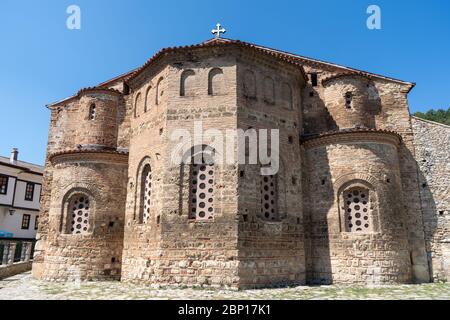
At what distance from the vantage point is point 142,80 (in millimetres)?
13516

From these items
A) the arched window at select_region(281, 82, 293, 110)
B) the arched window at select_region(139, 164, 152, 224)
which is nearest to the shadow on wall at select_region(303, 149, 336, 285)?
the arched window at select_region(281, 82, 293, 110)

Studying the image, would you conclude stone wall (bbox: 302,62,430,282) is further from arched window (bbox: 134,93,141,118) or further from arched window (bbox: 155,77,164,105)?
arched window (bbox: 134,93,141,118)

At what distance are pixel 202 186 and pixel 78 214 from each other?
5.29 meters

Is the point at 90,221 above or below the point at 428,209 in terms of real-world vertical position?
below

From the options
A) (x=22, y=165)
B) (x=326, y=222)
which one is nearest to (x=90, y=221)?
(x=326, y=222)

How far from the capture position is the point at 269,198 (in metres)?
11.4

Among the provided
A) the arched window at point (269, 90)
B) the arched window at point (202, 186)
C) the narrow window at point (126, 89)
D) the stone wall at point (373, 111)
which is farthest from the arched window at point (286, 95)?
the narrow window at point (126, 89)

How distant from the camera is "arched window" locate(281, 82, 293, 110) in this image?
41.6 feet

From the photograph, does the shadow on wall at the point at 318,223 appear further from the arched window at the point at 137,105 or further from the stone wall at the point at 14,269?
the stone wall at the point at 14,269

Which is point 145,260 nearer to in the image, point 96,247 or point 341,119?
point 96,247

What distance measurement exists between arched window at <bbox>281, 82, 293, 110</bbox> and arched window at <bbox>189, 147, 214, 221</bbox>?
357cm

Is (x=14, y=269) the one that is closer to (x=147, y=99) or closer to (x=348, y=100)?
(x=147, y=99)

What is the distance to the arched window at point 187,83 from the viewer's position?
1166cm
